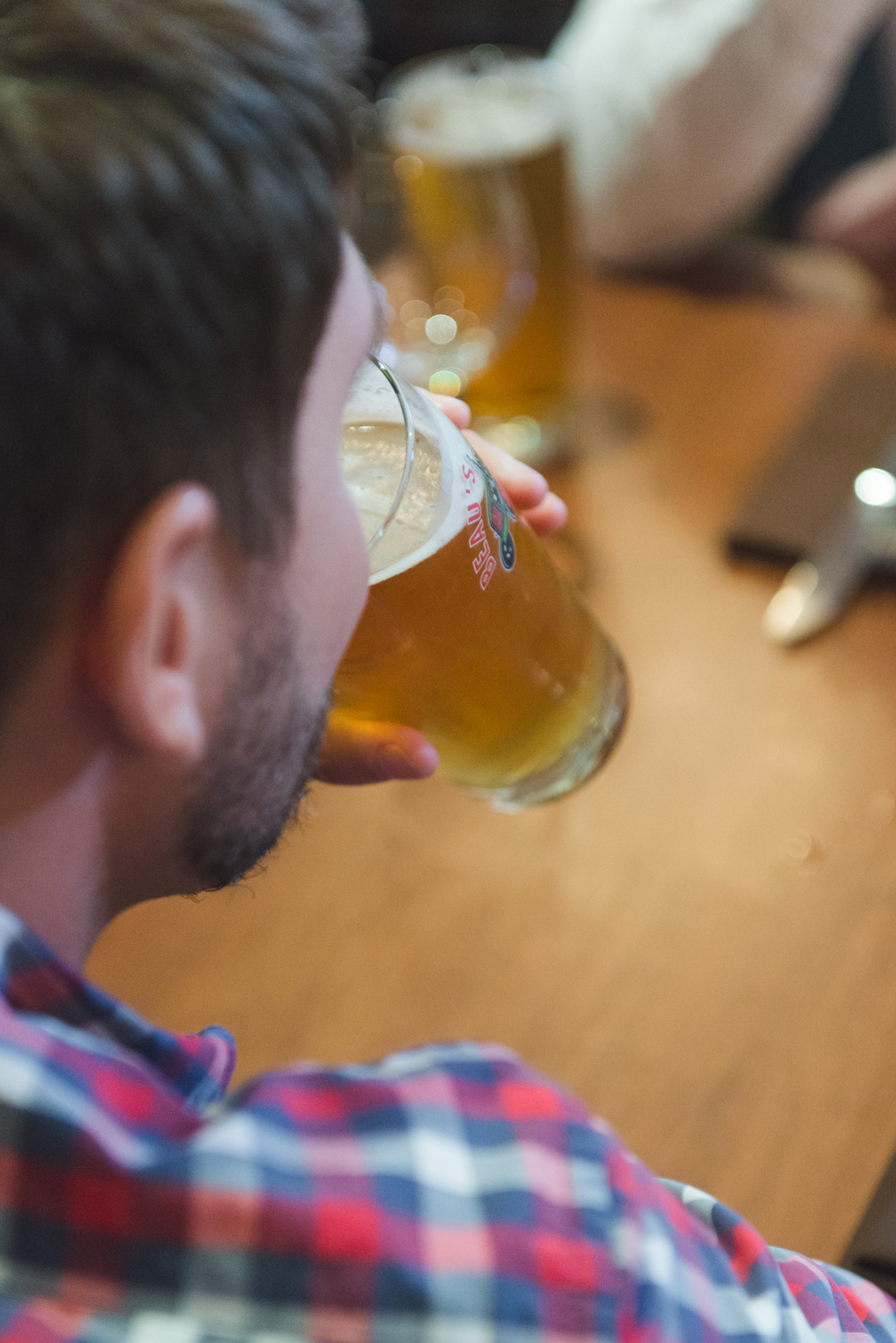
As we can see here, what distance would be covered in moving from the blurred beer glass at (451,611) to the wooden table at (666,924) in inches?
5.4

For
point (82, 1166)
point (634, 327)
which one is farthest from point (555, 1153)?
point (634, 327)

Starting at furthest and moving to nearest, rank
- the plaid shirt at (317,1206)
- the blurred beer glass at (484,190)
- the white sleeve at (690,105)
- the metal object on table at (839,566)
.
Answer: the white sleeve at (690,105) < the blurred beer glass at (484,190) < the metal object on table at (839,566) < the plaid shirt at (317,1206)

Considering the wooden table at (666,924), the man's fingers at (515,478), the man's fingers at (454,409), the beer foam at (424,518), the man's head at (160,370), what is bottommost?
the wooden table at (666,924)

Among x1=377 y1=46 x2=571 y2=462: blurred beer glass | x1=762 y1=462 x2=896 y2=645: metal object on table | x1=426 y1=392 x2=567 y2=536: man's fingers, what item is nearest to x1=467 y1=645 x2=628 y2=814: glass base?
x1=426 y1=392 x2=567 y2=536: man's fingers

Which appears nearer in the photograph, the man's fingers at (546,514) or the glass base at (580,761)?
the glass base at (580,761)

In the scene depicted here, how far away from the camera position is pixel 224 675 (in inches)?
18.2

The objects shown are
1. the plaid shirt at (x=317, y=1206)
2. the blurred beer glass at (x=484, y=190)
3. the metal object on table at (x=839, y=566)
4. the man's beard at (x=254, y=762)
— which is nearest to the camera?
the plaid shirt at (x=317, y=1206)

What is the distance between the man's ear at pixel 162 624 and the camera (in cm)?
40

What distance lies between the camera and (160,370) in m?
0.39

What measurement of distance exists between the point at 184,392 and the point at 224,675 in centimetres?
10

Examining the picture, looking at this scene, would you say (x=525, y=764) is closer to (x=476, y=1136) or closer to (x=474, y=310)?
(x=476, y=1136)

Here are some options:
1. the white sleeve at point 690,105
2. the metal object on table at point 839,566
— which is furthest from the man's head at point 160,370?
the white sleeve at point 690,105

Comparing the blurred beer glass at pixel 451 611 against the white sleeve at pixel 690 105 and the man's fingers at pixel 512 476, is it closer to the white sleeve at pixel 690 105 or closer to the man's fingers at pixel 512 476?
the man's fingers at pixel 512 476

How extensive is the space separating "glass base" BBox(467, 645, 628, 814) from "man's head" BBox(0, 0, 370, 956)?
0.23 m
